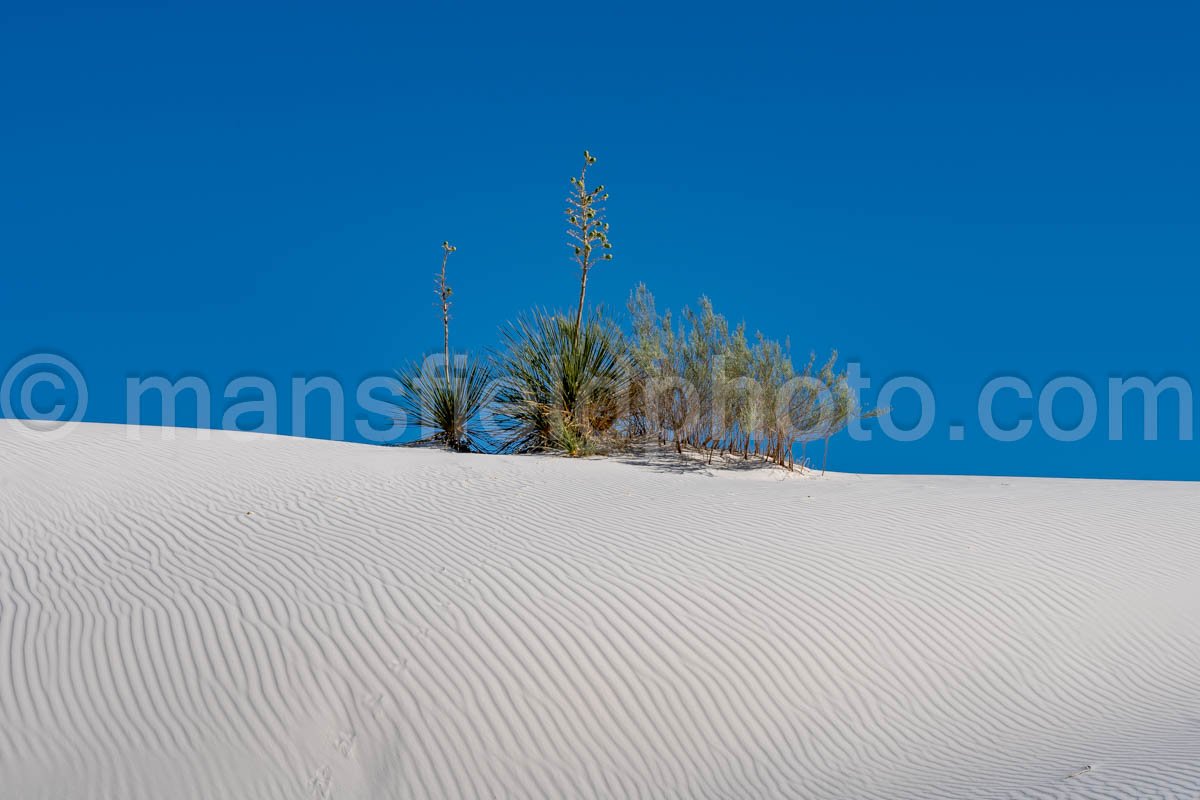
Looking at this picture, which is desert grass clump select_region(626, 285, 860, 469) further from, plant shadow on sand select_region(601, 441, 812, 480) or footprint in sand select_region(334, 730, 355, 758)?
footprint in sand select_region(334, 730, 355, 758)

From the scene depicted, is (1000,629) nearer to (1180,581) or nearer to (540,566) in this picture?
(1180,581)

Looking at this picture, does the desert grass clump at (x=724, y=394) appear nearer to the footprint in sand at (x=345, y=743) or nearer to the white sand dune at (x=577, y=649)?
the white sand dune at (x=577, y=649)

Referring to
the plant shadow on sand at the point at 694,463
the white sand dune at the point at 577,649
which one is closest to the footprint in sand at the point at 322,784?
the white sand dune at the point at 577,649

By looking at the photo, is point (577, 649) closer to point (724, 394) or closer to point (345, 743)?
point (345, 743)

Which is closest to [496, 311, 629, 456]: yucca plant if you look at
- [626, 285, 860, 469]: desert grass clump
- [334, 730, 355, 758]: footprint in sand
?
[626, 285, 860, 469]: desert grass clump

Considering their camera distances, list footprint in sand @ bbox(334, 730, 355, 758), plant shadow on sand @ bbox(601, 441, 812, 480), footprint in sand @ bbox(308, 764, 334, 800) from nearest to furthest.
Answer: footprint in sand @ bbox(308, 764, 334, 800)
footprint in sand @ bbox(334, 730, 355, 758)
plant shadow on sand @ bbox(601, 441, 812, 480)

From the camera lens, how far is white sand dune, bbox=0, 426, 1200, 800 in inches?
197

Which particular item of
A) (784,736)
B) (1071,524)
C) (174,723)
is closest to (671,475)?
(1071,524)

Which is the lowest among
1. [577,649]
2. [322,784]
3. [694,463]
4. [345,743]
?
[322,784]

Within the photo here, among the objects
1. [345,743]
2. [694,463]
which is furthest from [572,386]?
[345,743]

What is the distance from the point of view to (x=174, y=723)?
5.14 m

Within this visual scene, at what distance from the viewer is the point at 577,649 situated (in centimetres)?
571

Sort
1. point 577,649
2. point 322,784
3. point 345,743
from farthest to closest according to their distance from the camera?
point 577,649
point 345,743
point 322,784

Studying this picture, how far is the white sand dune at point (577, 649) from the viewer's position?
5016 mm
